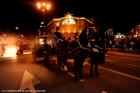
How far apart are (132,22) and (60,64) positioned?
35968 mm

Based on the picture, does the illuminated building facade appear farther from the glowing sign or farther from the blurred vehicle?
the blurred vehicle

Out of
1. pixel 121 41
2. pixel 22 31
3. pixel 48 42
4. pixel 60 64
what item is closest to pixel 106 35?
pixel 60 64

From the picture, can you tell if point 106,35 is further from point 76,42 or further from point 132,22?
point 132,22

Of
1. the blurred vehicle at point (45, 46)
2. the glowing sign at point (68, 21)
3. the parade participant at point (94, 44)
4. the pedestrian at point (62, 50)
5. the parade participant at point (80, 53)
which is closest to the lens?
the parade participant at point (94, 44)

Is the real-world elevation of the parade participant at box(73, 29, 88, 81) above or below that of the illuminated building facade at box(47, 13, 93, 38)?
below

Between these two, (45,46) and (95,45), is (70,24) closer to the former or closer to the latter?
(45,46)

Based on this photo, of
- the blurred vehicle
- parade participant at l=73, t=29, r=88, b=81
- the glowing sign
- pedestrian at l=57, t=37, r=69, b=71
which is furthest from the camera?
the glowing sign

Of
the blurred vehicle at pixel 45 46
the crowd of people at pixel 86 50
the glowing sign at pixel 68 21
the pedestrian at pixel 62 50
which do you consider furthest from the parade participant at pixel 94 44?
the glowing sign at pixel 68 21

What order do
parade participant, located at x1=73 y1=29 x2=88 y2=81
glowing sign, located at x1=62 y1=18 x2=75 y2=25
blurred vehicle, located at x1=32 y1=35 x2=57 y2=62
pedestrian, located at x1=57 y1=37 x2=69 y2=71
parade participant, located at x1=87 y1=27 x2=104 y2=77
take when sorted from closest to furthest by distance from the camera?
1. parade participant, located at x1=87 y1=27 x2=104 y2=77
2. parade participant, located at x1=73 y1=29 x2=88 y2=81
3. pedestrian, located at x1=57 y1=37 x2=69 y2=71
4. blurred vehicle, located at x1=32 y1=35 x2=57 y2=62
5. glowing sign, located at x1=62 y1=18 x2=75 y2=25

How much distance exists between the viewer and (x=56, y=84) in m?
10.4

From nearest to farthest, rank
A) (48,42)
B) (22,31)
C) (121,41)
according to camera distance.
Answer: (48,42) < (121,41) < (22,31)

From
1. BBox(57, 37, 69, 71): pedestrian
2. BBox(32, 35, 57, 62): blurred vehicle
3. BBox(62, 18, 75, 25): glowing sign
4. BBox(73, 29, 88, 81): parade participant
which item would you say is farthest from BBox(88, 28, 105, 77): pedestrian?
BBox(62, 18, 75, 25): glowing sign

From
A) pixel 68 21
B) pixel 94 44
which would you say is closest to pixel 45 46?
pixel 94 44

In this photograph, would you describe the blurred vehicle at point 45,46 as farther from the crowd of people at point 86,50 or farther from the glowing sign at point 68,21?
the glowing sign at point 68,21
